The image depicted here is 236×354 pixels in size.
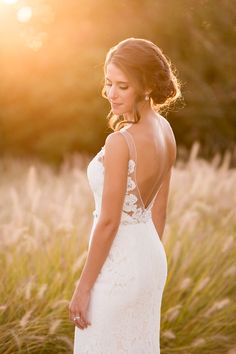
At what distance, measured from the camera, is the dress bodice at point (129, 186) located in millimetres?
3170

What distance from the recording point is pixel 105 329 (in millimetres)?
3396

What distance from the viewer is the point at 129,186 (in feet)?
10.7

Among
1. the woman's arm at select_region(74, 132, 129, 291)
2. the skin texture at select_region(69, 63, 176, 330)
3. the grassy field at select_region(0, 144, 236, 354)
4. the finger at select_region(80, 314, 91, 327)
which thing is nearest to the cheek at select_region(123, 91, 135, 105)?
the skin texture at select_region(69, 63, 176, 330)

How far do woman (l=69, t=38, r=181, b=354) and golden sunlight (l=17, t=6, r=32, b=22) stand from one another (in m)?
8.74

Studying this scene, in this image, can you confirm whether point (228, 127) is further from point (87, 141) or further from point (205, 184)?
point (205, 184)

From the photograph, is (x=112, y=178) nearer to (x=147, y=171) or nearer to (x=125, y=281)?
(x=147, y=171)

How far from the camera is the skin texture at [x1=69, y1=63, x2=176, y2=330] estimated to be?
3.13 metres

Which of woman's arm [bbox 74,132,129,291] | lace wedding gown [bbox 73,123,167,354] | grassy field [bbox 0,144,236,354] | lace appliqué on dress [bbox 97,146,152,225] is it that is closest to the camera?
woman's arm [bbox 74,132,129,291]

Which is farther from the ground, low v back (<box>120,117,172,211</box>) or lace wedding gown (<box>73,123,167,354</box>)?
low v back (<box>120,117,172,211</box>)

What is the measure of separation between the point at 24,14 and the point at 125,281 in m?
9.27

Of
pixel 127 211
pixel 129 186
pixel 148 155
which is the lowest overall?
pixel 127 211

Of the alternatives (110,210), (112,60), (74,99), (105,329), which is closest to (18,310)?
(105,329)

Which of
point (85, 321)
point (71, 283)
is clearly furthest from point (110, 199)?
point (71, 283)

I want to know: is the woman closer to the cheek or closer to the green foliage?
the cheek
